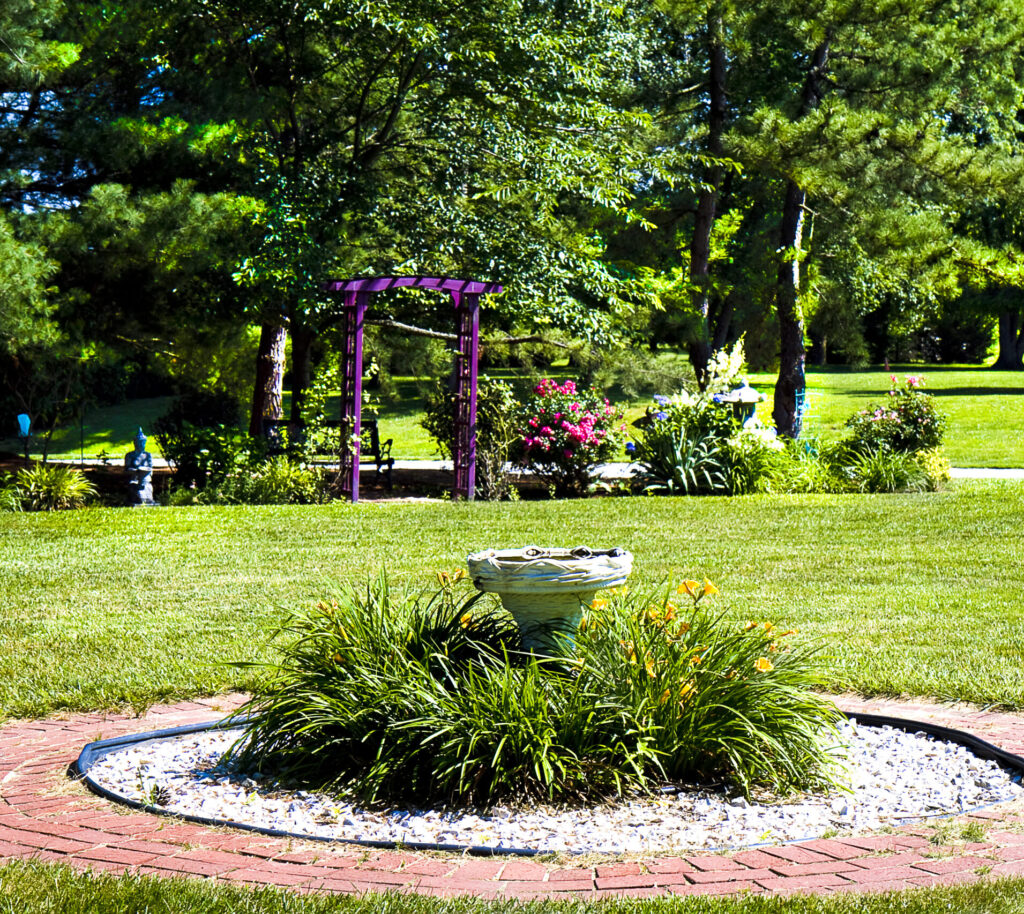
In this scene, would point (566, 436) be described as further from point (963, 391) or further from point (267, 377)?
point (963, 391)

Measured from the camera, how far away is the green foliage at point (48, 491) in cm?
1338

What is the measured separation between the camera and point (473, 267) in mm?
15000

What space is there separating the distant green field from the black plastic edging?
11172 mm

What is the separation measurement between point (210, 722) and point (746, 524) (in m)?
7.47

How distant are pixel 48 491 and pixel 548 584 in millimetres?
10441

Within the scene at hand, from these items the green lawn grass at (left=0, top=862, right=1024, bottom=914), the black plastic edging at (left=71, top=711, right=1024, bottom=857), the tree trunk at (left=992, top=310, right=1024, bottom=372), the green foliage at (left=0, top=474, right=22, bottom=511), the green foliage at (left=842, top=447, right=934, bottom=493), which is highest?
the tree trunk at (left=992, top=310, right=1024, bottom=372)

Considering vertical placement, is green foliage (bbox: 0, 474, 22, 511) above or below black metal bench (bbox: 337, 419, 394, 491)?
below

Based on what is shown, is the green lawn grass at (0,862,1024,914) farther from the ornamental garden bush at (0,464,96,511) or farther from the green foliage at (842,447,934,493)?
the green foliage at (842,447,934,493)

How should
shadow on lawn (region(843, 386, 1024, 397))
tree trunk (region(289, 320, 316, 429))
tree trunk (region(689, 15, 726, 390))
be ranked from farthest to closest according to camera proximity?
shadow on lawn (region(843, 386, 1024, 397))
tree trunk (region(689, 15, 726, 390))
tree trunk (region(289, 320, 316, 429))

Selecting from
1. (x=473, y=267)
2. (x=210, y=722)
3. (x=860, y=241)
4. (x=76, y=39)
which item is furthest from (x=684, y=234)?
(x=210, y=722)

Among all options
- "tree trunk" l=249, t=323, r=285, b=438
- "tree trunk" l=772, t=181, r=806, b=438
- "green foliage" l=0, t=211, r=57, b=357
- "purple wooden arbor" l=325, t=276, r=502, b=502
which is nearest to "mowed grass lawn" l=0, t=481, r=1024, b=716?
"purple wooden arbor" l=325, t=276, r=502, b=502

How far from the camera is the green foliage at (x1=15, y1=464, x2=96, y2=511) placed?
43.9ft

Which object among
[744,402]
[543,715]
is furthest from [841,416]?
[543,715]

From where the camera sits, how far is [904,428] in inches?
611
